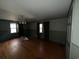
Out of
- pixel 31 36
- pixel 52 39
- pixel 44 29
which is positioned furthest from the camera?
pixel 31 36

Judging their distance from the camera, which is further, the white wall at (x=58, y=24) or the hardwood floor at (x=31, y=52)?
→ the white wall at (x=58, y=24)

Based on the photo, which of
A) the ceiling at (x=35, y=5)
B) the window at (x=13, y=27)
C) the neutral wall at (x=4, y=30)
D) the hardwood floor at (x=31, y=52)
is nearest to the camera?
the ceiling at (x=35, y=5)

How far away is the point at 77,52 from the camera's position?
122 cm

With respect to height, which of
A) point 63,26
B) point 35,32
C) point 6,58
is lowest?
point 6,58

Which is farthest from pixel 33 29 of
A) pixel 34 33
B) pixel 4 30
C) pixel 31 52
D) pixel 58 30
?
pixel 31 52

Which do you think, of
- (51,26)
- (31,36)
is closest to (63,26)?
(51,26)

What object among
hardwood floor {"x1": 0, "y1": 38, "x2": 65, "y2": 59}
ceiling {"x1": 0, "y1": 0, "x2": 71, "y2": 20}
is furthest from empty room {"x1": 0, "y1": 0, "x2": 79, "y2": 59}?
ceiling {"x1": 0, "y1": 0, "x2": 71, "y2": 20}

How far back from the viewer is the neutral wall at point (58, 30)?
16.2ft

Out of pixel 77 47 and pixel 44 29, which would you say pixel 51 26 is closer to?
pixel 44 29

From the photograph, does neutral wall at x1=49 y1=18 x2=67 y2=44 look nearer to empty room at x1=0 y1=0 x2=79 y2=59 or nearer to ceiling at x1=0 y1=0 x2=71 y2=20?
empty room at x1=0 y1=0 x2=79 y2=59

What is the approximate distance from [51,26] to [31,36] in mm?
3426

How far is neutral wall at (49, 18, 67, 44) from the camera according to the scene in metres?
4.92

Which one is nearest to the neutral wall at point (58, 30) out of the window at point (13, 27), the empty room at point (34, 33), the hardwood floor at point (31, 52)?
the empty room at point (34, 33)

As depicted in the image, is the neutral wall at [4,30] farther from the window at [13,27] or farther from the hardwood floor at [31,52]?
the hardwood floor at [31,52]
